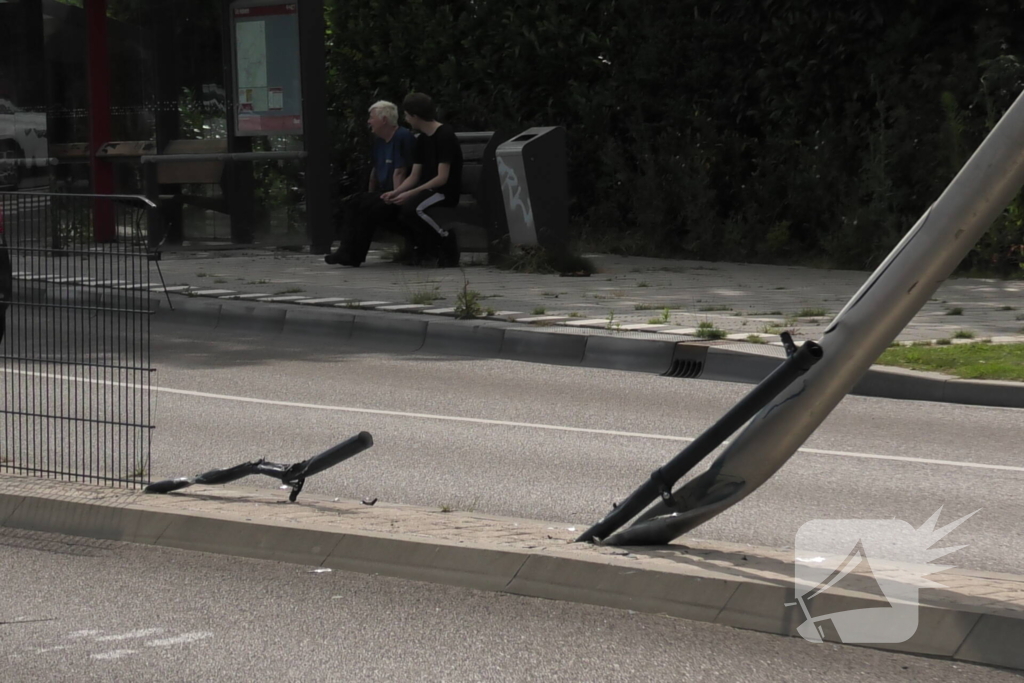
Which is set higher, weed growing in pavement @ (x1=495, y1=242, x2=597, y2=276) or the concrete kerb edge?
weed growing in pavement @ (x1=495, y1=242, x2=597, y2=276)

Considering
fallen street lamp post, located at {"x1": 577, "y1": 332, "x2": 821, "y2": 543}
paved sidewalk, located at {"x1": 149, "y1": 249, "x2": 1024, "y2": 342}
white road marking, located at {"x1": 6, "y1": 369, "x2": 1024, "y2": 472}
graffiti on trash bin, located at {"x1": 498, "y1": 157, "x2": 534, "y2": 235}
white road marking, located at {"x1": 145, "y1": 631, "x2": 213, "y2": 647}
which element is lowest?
white road marking, located at {"x1": 6, "y1": 369, "x2": 1024, "y2": 472}

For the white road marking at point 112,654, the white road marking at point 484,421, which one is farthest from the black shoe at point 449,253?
the white road marking at point 112,654

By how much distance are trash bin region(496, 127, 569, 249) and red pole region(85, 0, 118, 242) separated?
17.9 feet

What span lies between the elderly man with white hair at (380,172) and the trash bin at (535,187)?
96 centimetres

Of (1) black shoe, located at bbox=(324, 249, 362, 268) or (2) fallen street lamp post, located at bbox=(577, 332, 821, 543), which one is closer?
(2) fallen street lamp post, located at bbox=(577, 332, 821, 543)

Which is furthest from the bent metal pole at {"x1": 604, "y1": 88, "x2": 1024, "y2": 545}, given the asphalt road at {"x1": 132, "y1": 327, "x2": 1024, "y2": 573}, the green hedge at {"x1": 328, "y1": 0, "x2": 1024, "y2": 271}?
the green hedge at {"x1": 328, "y1": 0, "x2": 1024, "y2": 271}

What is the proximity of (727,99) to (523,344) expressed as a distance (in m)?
7.30

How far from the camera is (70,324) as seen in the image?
20.0ft

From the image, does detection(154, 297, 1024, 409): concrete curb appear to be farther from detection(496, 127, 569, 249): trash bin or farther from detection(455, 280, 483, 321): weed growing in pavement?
detection(496, 127, 569, 249): trash bin

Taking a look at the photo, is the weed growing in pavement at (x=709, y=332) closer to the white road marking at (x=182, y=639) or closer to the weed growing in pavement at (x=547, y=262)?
the weed growing in pavement at (x=547, y=262)

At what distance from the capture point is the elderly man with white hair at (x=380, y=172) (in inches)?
605

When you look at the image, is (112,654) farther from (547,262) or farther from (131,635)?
(547,262)

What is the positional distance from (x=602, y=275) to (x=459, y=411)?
19.8 feet

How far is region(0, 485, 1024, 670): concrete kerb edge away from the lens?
13.9ft
